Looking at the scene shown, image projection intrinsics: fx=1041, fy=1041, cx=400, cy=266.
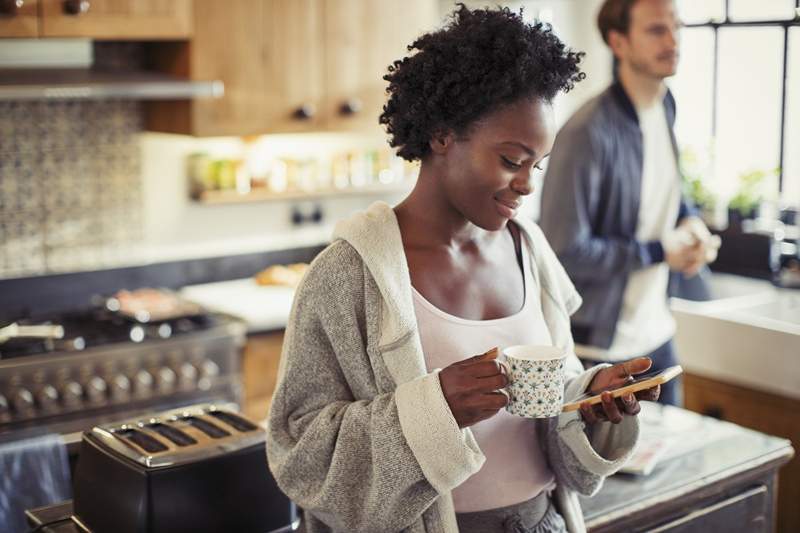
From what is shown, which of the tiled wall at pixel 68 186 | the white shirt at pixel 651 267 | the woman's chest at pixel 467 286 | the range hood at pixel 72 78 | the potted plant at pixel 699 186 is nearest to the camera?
the woman's chest at pixel 467 286

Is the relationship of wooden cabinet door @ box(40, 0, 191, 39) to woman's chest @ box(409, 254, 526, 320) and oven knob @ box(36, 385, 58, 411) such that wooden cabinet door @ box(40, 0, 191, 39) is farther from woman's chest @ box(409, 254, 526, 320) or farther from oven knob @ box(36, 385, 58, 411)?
woman's chest @ box(409, 254, 526, 320)

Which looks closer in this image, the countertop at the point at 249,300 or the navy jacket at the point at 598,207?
the navy jacket at the point at 598,207

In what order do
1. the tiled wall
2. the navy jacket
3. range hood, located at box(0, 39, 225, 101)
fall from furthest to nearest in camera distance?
the tiled wall → range hood, located at box(0, 39, 225, 101) → the navy jacket

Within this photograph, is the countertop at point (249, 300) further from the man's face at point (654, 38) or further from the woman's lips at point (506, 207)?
the woman's lips at point (506, 207)

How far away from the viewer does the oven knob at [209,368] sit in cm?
344

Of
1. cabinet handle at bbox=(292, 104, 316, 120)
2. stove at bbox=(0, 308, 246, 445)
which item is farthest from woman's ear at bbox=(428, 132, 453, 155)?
cabinet handle at bbox=(292, 104, 316, 120)

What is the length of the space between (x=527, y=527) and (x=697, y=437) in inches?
29.0

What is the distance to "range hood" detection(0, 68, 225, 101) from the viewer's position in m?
3.17

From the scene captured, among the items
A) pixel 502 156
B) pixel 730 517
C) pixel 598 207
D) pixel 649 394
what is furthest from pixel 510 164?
pixel 598 207

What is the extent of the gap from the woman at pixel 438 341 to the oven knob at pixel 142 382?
1902mm

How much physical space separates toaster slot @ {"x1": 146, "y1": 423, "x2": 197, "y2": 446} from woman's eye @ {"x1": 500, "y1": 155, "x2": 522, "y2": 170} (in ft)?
2.22

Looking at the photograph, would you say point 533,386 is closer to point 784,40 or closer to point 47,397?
point 47,397

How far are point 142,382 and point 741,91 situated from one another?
8.44 ft

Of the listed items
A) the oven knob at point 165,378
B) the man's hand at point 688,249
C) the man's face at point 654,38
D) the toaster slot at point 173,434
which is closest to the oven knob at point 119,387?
the oven knob at point 165,378
